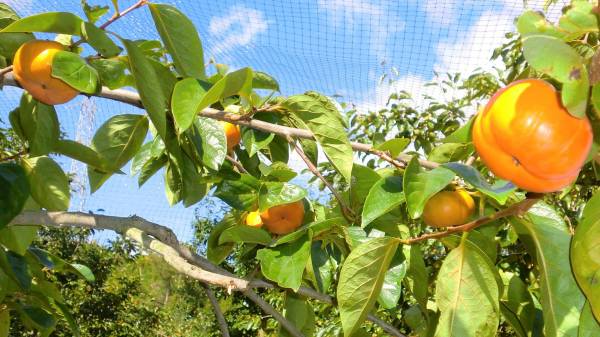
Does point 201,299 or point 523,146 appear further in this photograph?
point 201,299

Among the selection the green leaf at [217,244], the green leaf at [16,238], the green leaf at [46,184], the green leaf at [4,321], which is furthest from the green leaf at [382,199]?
the green leaf at [4,321]

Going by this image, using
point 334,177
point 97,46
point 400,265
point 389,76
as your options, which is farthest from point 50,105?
point 389,76

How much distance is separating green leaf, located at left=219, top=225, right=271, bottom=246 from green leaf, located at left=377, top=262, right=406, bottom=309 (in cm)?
24

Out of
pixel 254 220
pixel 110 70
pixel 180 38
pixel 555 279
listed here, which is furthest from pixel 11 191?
pixel 555 279

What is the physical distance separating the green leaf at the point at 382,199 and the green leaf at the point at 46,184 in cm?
68

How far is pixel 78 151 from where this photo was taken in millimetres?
1087

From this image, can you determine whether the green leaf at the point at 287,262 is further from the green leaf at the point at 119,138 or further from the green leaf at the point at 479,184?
the green leaf at the point at 119,138

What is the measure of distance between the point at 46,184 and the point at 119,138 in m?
0.18

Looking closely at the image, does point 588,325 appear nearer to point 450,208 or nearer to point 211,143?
point 450,208

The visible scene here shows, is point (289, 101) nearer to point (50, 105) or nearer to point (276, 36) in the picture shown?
point (50, 105)

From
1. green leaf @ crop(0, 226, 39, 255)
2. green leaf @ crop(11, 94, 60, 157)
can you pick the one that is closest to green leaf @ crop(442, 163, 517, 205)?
green leaf @ crop(11, 94, 60, 157)

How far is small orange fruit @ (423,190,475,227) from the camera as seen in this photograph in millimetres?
915

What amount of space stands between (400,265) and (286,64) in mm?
4504

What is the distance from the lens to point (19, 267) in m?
1.26
